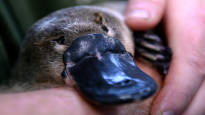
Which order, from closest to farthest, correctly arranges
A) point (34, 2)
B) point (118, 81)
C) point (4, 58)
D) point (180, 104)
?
1. point (118, 81)
2. point (180, 104)
3. point (4, 58)
4. point (34, 2)

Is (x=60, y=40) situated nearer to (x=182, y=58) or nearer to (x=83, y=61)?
(x=83, y=61)

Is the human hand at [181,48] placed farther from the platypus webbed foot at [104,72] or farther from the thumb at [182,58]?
the platypus webbed foot at [104,72]

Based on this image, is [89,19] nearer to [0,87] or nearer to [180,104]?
[180,104]

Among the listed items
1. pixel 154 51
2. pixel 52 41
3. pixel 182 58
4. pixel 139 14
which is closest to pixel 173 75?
pixel 182 58

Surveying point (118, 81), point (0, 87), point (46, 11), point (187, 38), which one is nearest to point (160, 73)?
point (187, 38)

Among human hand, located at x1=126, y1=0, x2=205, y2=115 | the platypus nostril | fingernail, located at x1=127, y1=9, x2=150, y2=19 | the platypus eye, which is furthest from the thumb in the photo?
the platypus eye
